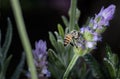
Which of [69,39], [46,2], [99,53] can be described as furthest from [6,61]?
[46,2]

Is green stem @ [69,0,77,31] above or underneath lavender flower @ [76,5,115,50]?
above

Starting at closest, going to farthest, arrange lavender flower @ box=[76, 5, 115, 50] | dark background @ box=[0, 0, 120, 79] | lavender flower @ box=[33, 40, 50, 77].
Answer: lavender flower @ box=[76, 5, 115, 50], lavender flower @ box=[33, 40, 50, 77], dark background @ box=[0, 0, 120, 79]

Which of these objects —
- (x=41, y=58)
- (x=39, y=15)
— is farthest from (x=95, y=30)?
(x=39, y=15)

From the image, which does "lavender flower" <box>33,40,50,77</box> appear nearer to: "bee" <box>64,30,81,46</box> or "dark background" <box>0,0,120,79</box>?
"bee" <box>64,30,81,46</box>

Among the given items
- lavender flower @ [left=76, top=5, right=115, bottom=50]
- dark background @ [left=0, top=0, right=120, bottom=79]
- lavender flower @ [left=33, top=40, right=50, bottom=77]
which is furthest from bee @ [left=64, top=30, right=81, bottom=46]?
dark background @ [left=0, top=0, right=120, bottom=79]

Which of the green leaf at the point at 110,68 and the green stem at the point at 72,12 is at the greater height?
the green stem at the point at 72,12

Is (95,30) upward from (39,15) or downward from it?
downward

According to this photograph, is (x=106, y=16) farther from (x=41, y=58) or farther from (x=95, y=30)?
(x=41, y=58)

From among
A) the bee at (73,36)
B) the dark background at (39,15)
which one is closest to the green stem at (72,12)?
the bee at (73,36)

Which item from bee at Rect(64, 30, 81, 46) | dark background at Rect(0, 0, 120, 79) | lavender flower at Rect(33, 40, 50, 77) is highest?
dark background at Rect(0, 0, 120, 79)

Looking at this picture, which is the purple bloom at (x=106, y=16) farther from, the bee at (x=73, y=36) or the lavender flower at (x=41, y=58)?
the lavender flower at (x=41, y=58)

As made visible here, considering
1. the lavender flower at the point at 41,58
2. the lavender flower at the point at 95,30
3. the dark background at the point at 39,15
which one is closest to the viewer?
the lavender flower at the point at 95,30

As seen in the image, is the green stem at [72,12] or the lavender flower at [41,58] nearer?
the green stem at [72,12]

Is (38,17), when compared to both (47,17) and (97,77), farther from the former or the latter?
(97,77)
